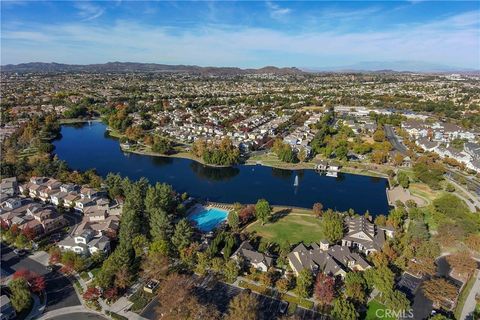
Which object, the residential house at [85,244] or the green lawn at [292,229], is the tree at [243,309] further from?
the residential house at [85,244]

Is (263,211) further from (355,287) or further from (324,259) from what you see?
(355,287)

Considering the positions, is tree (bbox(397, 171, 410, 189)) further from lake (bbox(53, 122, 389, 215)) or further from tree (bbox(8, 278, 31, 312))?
tree (bbox(8, 278, 31, 312))

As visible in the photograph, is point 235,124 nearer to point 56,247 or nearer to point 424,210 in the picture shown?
point 424,210

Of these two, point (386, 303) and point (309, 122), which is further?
point (309, 122)

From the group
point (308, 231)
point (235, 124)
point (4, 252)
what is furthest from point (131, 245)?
point (235, 124)

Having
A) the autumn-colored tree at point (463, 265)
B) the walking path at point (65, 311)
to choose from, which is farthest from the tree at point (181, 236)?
the autumn-colored tree at point (463, 265)

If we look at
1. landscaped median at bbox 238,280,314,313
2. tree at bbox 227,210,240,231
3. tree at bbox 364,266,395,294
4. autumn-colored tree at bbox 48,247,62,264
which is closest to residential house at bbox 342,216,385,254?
tree at bbox 364,266,395,294

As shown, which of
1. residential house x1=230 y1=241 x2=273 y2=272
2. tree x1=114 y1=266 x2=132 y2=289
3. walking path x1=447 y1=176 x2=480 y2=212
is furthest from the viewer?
walking path x1=447 y1=176 x2=480 y2=212
